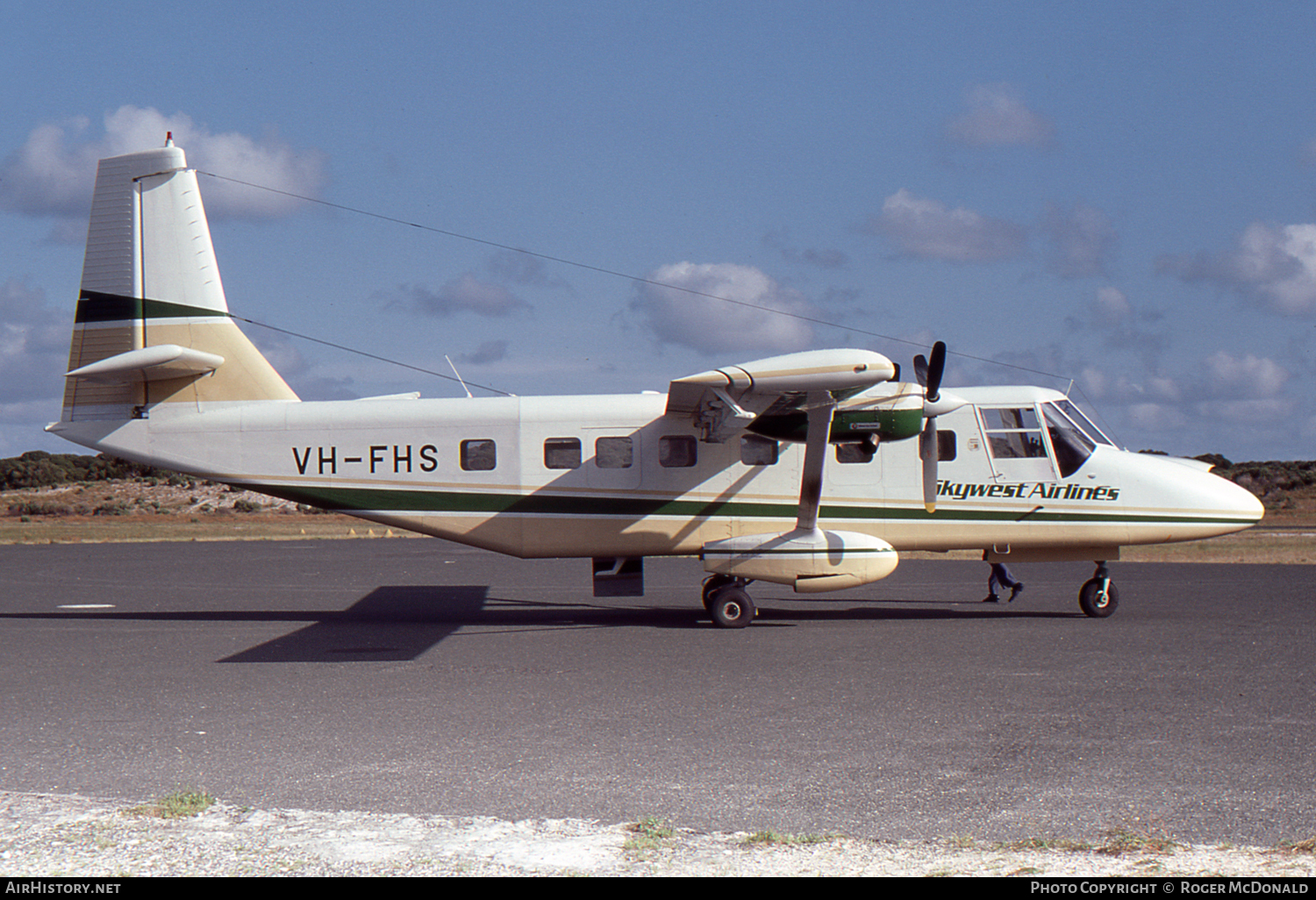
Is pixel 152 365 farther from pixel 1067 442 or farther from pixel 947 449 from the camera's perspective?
pixel 1067 442

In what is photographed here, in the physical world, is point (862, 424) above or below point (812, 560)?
above

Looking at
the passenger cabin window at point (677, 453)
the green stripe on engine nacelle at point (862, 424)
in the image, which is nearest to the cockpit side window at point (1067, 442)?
the green stripe on engine nacelle at point (862, 424)

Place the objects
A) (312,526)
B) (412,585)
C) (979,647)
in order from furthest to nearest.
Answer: (312,526) < (412,585) < (979,647)

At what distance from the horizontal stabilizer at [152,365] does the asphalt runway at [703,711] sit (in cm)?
358

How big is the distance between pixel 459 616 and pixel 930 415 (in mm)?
7794

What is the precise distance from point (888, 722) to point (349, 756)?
402 cm

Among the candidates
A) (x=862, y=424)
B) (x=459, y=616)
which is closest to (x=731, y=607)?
(x=862, y=424)

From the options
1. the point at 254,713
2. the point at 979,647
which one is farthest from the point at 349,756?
the point at 979,647

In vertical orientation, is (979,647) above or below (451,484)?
below

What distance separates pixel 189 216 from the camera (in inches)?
601

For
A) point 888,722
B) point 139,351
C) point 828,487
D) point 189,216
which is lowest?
point 888,722

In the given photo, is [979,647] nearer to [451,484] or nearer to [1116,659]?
[1116,659]

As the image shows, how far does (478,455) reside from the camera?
14906 millimetres

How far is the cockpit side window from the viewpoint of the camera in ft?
48.6
